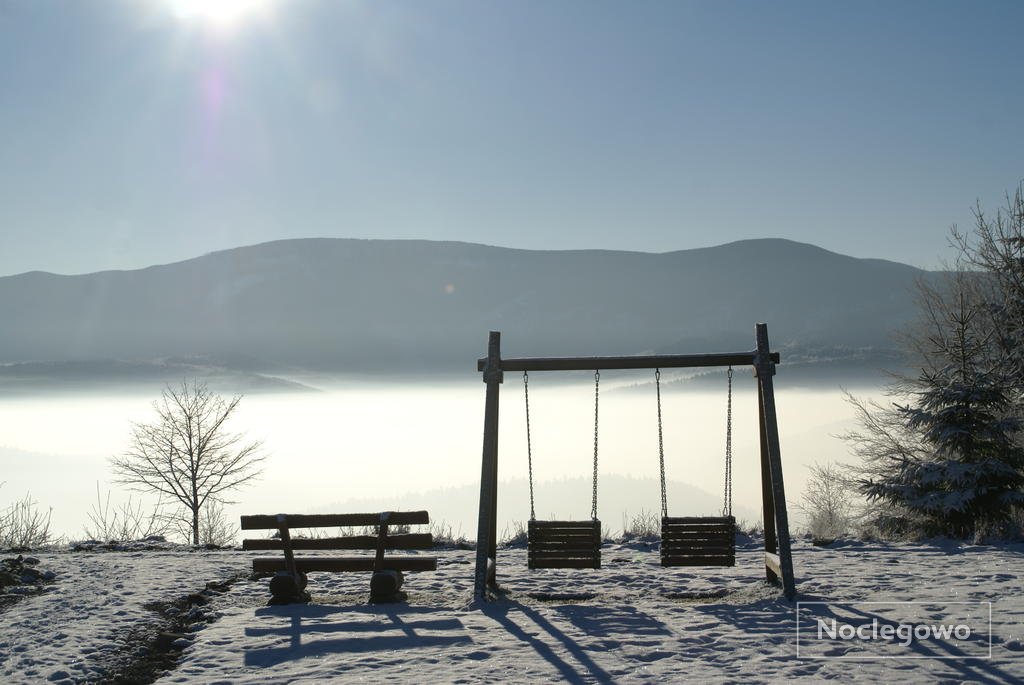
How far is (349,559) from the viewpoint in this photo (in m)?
10.2

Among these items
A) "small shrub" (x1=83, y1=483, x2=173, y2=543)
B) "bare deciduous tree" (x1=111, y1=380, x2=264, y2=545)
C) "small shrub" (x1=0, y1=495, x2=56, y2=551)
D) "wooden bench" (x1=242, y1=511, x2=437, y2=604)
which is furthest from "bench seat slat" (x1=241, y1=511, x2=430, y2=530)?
"bare deciduous tree" (x1=111, y1=380, x2=264, y2=545)

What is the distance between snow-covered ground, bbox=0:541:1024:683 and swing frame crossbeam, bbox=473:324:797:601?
18.4 inches

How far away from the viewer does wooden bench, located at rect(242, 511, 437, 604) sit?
383 inches

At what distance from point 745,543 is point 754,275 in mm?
194698

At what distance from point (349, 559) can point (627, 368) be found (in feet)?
13.6

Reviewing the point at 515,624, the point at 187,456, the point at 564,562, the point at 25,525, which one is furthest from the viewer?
the point at 187,456

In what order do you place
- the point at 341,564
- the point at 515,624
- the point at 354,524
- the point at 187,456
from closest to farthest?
the point at 515,624 < the point at 354,524 < the point at 341,564 < the point at 187,456

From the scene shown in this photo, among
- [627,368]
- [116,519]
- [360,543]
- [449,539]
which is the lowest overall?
[116,519]

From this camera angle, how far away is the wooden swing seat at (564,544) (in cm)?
973

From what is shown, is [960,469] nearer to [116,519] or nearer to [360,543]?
[360,543]

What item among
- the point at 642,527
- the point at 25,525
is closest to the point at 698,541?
the point at 642,527

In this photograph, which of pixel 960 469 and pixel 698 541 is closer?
pixel 698 541

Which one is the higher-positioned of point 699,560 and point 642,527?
point 699,560

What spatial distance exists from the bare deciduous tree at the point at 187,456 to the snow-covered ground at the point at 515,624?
2204 cm
